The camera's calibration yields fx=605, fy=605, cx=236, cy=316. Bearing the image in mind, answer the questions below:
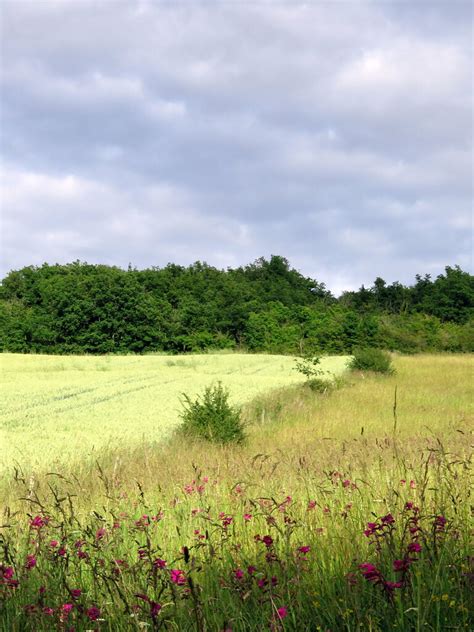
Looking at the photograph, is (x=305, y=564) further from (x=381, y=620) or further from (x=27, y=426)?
(x=27, y=426)

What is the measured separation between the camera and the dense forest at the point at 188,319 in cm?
5772

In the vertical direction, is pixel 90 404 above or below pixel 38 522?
below

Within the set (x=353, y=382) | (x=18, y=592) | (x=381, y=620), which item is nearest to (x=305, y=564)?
(x=381, y=620)

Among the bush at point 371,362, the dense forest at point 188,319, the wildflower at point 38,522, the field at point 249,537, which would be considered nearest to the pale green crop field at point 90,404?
the field at point 249,537

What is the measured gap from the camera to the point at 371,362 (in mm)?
30141

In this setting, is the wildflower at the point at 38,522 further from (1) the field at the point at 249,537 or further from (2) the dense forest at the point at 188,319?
(2) the dense forest at the point at 188,319

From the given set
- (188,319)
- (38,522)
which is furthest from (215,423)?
(188,319)

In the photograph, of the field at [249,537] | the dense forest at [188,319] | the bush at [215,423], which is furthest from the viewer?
the dense forest at [188,319]

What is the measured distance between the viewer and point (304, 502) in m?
5.38

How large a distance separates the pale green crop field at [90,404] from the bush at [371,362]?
335 cm

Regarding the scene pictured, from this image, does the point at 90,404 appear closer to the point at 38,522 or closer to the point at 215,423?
the point at 215,423

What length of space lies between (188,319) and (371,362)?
34562mm

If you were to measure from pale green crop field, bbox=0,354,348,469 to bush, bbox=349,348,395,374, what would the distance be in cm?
335

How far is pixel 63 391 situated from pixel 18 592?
1948 cm
